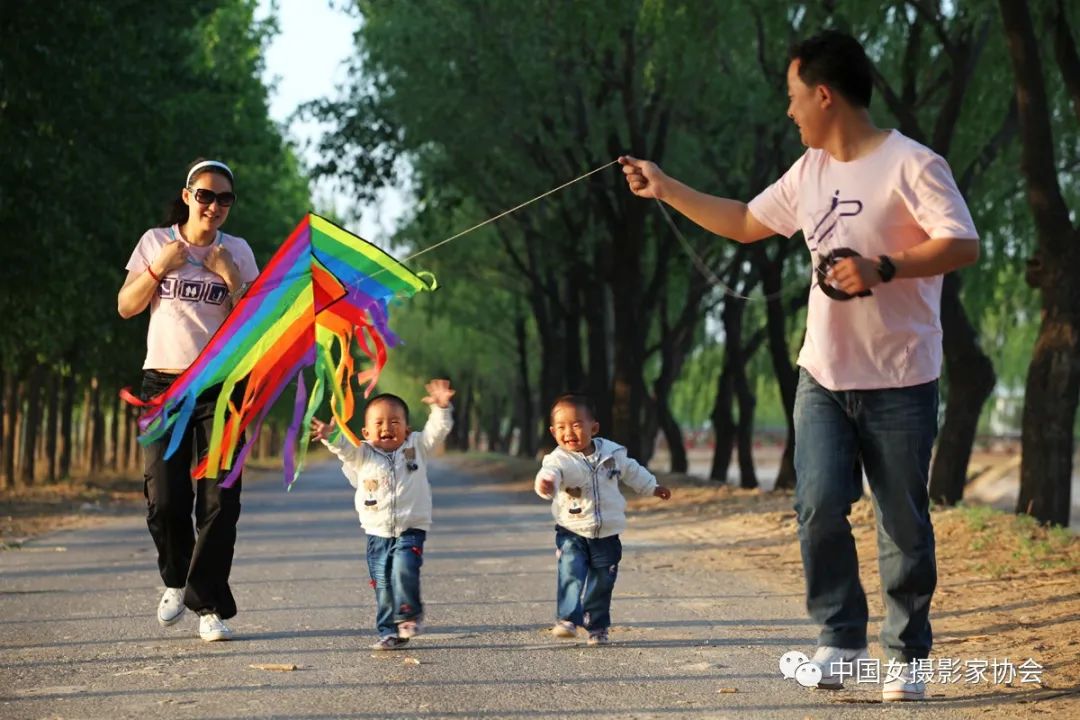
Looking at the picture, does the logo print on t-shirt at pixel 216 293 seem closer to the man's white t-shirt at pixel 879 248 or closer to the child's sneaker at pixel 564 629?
the child's sneaker at pixel 564 629

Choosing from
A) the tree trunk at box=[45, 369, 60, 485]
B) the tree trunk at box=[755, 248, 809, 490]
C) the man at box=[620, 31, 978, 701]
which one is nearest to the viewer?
the man at box=[620, 31, 978, 701]

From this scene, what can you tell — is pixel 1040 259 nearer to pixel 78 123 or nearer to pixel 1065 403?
pixel 1065 403

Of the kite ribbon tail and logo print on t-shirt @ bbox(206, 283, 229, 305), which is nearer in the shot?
the kite ribbon tail

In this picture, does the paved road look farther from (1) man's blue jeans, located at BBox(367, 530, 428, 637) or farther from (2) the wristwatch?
(2) the wristwatch

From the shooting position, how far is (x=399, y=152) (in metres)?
32.2

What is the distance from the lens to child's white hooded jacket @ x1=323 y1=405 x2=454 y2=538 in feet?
28.9

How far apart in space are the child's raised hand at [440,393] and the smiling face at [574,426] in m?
0.57

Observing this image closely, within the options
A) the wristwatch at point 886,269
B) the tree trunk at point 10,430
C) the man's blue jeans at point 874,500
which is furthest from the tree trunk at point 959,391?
the tree trunk at point 10,430

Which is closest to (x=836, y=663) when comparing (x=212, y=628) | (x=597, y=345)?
(x=212, y=628)

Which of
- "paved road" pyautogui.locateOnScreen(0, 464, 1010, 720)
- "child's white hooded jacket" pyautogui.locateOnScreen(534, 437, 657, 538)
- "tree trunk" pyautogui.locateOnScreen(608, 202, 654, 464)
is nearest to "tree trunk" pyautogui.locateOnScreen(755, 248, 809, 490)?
"tree trunk" pyautogui.locateOnScreen(608, 202, 654, 464)

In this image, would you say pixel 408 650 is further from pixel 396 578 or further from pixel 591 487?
pixel 591 487

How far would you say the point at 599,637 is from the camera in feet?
28.7

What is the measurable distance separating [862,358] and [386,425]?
9.71 feet

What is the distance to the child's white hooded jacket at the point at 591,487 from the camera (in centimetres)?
903
